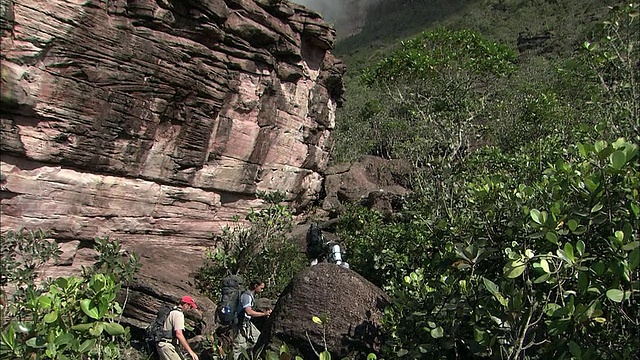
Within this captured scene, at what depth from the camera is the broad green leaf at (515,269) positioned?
2.89 meters

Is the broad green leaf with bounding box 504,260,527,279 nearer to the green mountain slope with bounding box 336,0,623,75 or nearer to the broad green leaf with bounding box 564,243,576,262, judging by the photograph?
the broad green leaf with bounding box 564,243,576,262

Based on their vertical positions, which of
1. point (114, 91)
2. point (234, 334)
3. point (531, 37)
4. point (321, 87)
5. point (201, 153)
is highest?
point (531, 37)

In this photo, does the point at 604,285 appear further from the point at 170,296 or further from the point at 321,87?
the point at 321,87

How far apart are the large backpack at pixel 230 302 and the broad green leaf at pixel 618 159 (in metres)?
5.83

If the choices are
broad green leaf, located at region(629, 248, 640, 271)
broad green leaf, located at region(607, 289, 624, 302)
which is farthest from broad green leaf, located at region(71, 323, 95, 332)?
broad green leaf, located at region(629, 248, 640, 271)

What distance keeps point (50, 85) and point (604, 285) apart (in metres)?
10.3

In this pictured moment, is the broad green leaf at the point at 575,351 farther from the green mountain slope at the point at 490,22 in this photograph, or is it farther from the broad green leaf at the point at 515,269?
the green mountain slope at the point at 490,22

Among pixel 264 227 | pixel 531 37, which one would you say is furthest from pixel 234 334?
pixel 531 37

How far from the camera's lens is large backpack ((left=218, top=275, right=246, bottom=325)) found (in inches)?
295

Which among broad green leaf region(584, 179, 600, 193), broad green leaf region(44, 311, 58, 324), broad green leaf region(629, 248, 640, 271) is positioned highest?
broad green leaf region(584, 179, 600, 193)

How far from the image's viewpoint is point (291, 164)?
16.8 metres

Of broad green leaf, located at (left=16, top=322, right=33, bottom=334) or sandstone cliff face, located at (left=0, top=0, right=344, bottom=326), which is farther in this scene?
Result: sandstone cliff face, located at (left=0, top=0, right=344, bottom=326)

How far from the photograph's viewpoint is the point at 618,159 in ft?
9.19

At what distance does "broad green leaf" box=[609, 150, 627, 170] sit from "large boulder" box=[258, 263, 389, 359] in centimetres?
333
